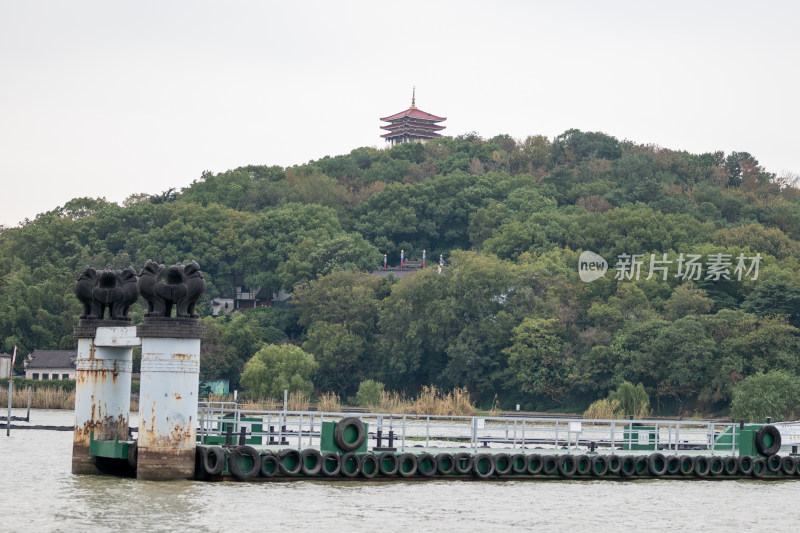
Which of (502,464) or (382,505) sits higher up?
(502,464)

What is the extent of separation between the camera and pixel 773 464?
39.9 meters

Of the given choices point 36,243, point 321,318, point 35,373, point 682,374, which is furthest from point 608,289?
point 36,243

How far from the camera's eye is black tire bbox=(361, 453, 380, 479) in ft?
111

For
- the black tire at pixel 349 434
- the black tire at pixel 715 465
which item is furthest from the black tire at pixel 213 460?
the black tire at pixel 715 465

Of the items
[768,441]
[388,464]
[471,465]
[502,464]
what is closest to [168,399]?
[388,464]

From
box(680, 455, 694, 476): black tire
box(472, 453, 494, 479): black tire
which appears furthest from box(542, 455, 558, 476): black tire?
box(680, 455, 694, 476): black tire

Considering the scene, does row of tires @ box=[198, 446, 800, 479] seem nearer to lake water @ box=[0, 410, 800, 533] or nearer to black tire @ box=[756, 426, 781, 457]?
black tire @ box=[756, 426, 781, 457]

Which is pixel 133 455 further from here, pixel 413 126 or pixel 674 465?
pixel 413 126

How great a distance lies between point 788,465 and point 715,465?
2946 millimetres

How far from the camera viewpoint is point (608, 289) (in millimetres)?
95500

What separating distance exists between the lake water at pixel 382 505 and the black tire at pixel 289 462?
0.41 m

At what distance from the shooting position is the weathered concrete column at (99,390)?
110 feet

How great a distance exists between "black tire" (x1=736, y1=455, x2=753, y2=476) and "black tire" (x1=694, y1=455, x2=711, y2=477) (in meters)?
1.20

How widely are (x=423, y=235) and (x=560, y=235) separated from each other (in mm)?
22386
